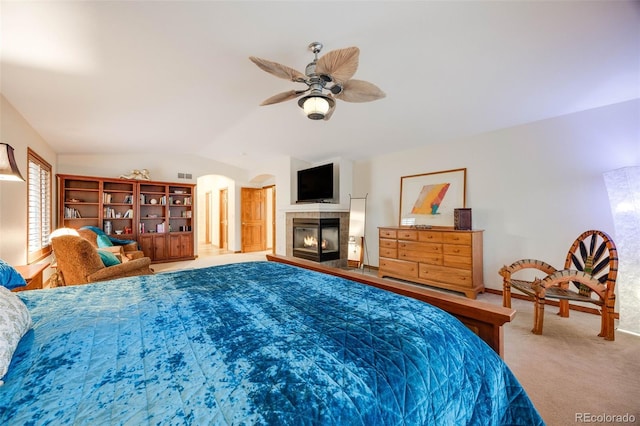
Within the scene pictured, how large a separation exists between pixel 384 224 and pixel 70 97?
490cm

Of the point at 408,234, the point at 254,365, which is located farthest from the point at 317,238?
the point at 254,365

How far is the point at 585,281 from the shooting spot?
2.49 meters

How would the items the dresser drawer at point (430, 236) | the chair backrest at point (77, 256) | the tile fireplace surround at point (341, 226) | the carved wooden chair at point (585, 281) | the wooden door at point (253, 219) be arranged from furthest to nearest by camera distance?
the wooden door at point (253, 219), the tile fireplace surround at point (341, 226), the dresser drawer at point (430, 236), the chair backrest at point (77, 256), the carved wooden chair at point (585, 281)

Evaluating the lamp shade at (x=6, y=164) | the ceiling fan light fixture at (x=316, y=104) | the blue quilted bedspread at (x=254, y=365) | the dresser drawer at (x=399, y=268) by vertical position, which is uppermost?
the ceiling fan light fixture at (x=316, y=104)

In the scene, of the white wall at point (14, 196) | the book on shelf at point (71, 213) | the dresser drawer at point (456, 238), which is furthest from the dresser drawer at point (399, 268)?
the book on shelf at point (71, 213)

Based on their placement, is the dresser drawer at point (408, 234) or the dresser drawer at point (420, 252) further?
the dresser drawer at point (408, 234)

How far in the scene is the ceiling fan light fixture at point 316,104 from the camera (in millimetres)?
2148

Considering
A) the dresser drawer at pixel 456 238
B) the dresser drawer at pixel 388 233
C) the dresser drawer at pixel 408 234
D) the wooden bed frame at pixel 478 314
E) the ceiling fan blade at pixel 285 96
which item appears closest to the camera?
the wooden bed frame at pixel 478 314

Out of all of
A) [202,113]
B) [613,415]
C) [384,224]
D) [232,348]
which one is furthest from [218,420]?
[384,224]

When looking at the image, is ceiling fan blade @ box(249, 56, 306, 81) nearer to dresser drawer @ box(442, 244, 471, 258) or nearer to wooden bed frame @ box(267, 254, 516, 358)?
wooden bed frame @ box(267, 254, 516, 358)

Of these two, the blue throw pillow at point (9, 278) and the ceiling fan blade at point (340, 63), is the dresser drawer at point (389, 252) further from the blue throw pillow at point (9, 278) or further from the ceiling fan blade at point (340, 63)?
the blue throw pillow at point (9, 278)

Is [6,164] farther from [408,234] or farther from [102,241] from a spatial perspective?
[408,234]

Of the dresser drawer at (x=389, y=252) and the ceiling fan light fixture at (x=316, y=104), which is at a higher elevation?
the ceiling fan light fixture at (x=316, y=104)

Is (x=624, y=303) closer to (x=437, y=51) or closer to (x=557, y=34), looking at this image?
(x=557, y=34)
